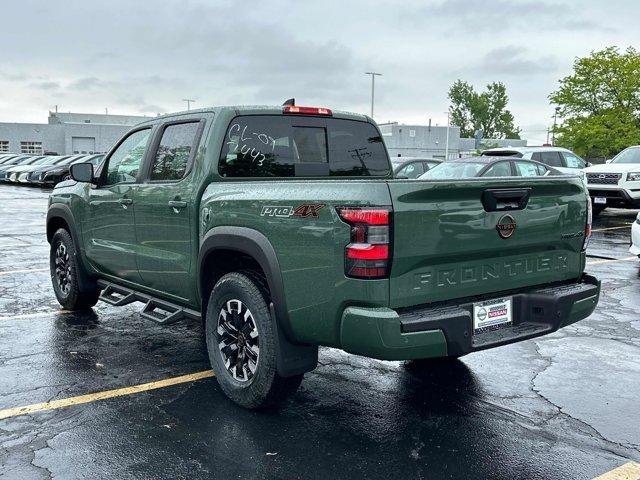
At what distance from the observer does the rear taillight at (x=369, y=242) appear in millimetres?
3357

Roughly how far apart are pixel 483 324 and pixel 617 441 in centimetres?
105

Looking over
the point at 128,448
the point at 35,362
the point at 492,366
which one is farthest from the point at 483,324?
the point at 35,362

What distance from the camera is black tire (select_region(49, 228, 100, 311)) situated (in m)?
6.53

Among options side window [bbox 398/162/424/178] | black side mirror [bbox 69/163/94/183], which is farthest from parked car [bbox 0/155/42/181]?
black side mirror [bbox 69/163/94/183]

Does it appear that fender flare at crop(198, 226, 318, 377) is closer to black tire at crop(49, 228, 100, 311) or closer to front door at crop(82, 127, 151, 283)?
front door at crop(82, 127, 151, 283)

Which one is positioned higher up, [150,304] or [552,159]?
[552,159]

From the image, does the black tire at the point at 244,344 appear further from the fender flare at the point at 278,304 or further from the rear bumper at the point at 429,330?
the rear bumper at the point at 429,330

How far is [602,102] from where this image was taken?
42719 millimetres

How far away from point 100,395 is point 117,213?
1712mm

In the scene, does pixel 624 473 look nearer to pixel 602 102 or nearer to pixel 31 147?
pixel 602 102

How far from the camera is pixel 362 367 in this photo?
16.8 feet

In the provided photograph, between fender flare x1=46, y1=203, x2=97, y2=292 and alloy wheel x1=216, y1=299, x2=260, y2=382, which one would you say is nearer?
alloy wheel x1=216, y1=299, x2=260, y2=382

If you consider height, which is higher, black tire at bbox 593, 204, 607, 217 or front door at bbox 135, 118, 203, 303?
front door at bbox 135, 118, 203, 303

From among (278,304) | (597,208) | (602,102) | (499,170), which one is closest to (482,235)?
(278,304)
